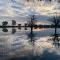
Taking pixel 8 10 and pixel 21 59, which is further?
pixel 8 10

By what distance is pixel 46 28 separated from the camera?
629cm

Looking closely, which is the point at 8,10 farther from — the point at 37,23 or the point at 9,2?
the point at 37,23

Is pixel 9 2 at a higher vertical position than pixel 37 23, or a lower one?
higher

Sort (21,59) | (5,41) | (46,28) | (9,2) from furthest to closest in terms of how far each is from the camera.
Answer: (46,28), (9,2), (5,41), (21,59)

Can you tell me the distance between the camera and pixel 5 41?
18.0 feet

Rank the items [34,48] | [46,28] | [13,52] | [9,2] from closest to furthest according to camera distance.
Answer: [13,52]
[34,48]
[9,2]
[46,28]

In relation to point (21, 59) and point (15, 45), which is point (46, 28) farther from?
point (21, 59)

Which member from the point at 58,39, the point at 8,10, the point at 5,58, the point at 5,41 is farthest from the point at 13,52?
the point at 8,10

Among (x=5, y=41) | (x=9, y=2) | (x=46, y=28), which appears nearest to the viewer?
(x=5, y=41)

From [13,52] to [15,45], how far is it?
524 millimetres

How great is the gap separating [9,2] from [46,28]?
4.40 feet

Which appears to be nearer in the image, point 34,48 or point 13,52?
point 13,52

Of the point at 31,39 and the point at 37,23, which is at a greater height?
the point at 37,23

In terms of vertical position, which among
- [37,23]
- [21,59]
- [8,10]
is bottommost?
[21,59]
